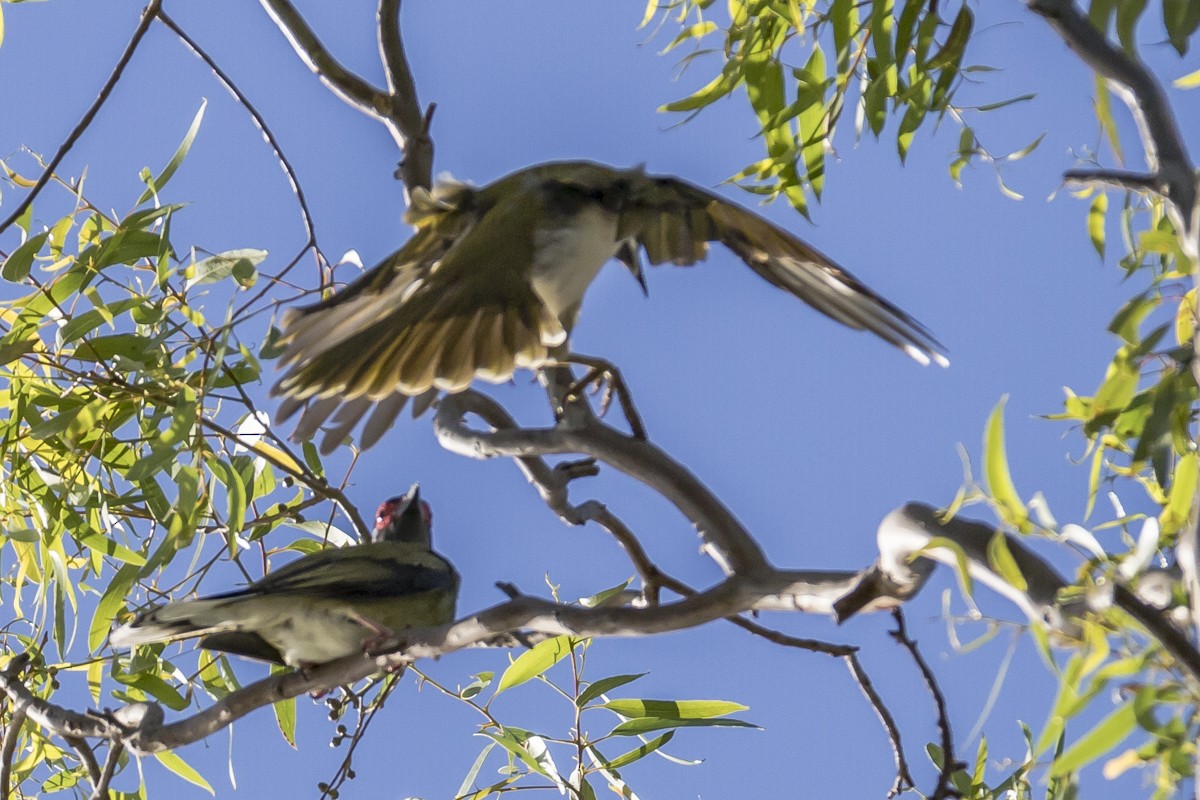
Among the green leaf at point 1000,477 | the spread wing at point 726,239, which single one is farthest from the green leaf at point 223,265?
the green leaf at point 1000,477

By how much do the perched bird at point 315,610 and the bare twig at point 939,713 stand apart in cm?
A: 88

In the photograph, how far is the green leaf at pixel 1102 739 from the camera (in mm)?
680

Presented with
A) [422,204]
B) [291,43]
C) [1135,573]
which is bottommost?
[1135,573]

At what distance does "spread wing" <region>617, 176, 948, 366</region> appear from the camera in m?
1.80

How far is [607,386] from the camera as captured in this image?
1.73m

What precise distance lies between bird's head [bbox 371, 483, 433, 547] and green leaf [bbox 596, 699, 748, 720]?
1126mm

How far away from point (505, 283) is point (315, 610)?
0.55 metres

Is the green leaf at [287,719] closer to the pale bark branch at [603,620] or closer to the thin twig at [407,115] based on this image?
the pale bark branch at [603,620]

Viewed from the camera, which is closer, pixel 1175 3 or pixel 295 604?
pixel 1175 3

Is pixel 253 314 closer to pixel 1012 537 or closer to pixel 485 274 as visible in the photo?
pixel 485 274

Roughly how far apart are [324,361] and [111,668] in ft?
2.22

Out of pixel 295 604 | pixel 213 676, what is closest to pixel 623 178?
pixel 295 604

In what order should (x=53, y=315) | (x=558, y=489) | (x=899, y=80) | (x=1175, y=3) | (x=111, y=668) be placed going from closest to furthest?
1. (x=1175, y=3)
2. (x=558, y=489)
3. (x=899, y=80)
4. (x=53, y=315)
5. (x=111, y=668)

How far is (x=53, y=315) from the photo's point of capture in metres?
1.83
